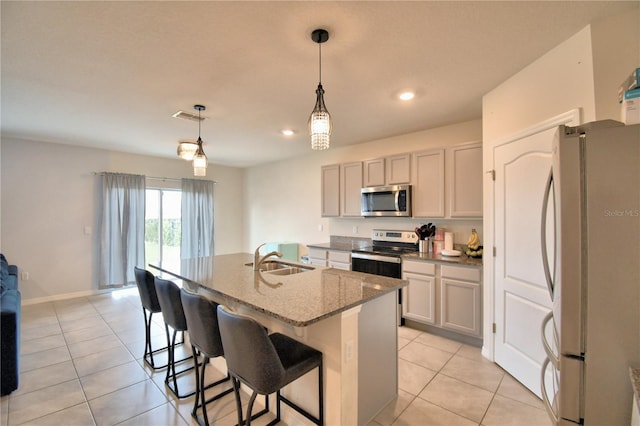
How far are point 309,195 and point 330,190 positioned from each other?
0.87 metres

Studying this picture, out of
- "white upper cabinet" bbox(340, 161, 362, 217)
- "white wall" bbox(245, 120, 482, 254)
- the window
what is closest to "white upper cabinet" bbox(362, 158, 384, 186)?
"white upper cabinet" bbox(340, 161, 362, 217)

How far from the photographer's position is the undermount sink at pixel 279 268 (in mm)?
2629

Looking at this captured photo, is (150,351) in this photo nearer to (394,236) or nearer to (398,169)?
(394,236)

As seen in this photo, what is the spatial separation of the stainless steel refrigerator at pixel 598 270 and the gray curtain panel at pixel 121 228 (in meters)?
6.03

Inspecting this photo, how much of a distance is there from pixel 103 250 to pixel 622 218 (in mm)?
6366

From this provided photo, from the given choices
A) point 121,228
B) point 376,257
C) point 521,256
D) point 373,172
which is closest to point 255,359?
point 521,256

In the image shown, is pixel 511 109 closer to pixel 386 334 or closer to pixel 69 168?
pixel 386 334

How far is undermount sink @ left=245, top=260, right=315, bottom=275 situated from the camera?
263 cm

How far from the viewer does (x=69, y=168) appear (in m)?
4.77

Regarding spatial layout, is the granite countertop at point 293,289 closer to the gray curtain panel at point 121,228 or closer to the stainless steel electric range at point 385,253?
the stainless steel electric range at point 385,253

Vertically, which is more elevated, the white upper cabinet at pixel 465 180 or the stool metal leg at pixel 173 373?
the white upper cabinet at pixel 465 180

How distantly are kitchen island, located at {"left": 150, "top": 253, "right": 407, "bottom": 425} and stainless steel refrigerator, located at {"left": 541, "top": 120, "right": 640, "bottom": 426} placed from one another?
0.91 metres

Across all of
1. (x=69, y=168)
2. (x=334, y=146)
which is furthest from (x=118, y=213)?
(x=334, y=146)

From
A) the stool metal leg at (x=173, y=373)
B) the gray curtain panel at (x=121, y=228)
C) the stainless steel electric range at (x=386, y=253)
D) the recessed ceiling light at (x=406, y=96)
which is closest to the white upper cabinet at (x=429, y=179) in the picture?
the stainless steel electric range at (x=386, y=253)
